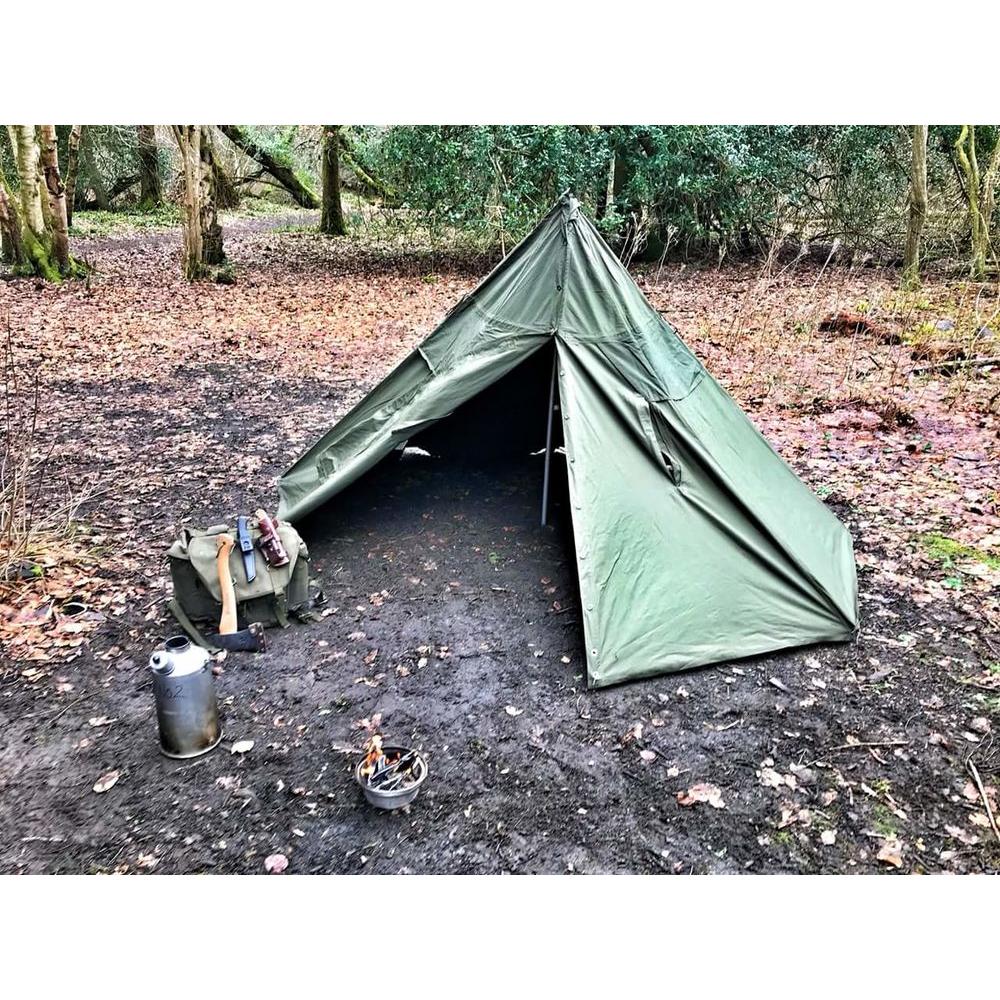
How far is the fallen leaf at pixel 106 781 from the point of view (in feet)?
10.2

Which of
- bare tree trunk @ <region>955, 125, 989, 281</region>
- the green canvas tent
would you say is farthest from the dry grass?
bare tree trunk @ <region>955, 125, 989, 281</region>

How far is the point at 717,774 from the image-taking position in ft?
10.4

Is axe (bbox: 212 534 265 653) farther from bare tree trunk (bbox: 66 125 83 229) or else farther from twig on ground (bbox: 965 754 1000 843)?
bare tree trunk (bbox: 66 125 83 229)

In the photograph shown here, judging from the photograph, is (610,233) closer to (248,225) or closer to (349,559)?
(349,559)

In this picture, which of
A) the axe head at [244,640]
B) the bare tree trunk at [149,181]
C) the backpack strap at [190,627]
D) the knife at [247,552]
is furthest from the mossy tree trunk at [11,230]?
the axe head at [244,640]

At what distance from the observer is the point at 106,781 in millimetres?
3143

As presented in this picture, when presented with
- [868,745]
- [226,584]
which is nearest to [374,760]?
[226,584]

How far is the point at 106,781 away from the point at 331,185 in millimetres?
15884

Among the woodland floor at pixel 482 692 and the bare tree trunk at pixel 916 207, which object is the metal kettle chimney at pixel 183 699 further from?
the bare tree trunk at pixel 916 207

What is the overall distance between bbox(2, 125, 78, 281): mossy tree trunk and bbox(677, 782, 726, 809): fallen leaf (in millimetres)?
12019

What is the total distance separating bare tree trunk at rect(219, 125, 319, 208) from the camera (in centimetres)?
1697
